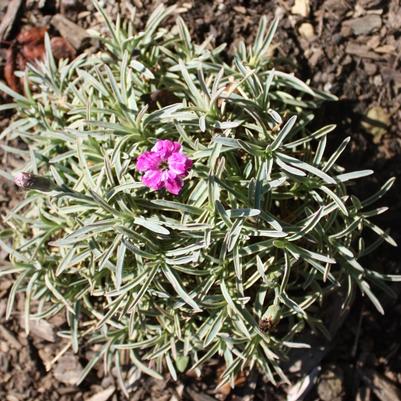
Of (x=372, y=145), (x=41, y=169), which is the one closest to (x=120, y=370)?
(x=41, y=169)

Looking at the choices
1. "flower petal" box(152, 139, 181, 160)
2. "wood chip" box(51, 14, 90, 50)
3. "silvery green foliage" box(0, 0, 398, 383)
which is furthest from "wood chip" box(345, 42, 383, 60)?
"flower petal" box(152, 139, 181, 160)

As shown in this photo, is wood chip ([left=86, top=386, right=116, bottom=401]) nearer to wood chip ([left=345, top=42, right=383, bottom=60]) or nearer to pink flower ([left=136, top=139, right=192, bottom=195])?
pink flower ([left=136, top=139, right=192, bottom=195])

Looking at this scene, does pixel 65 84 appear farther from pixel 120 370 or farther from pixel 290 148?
pixel 120 370

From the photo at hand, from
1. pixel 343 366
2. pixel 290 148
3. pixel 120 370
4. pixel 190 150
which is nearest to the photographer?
pixel 190 150

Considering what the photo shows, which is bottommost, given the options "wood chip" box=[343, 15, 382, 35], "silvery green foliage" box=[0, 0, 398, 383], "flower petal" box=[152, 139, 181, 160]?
"silvery green foliage" box=[0, 0, 398, 383]

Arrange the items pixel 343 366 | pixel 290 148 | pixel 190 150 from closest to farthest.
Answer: pixel 190 150
pixel 290 148
pixel 343 366

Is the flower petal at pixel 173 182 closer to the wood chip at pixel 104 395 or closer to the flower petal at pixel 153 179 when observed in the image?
the flower petal at pixel 153 179

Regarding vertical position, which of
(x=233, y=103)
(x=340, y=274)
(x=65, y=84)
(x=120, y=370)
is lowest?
(x=120, y=370)

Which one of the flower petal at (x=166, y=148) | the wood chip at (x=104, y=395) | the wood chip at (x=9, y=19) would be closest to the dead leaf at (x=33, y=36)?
the wood chip at (x=9, y=19)
